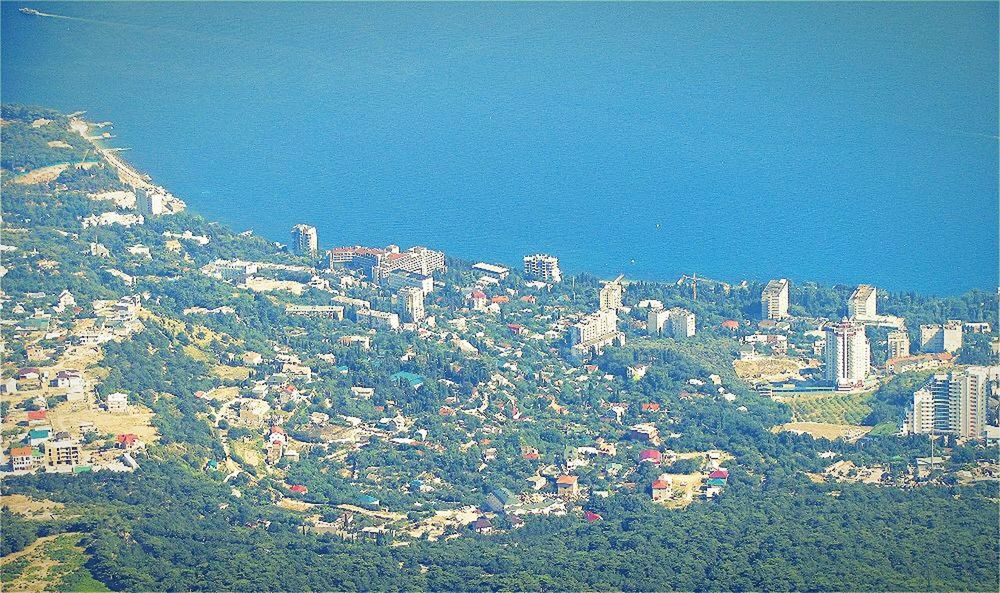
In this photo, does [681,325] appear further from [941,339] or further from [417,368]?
[417,368]

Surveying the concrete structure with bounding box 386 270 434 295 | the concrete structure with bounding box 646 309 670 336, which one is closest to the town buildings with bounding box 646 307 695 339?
the concrete structure with bounding box 646 309 670 336

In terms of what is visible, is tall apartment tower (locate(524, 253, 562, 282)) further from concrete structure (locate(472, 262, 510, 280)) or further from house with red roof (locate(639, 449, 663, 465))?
house with red roof (locate(639, 449, 663, 465))

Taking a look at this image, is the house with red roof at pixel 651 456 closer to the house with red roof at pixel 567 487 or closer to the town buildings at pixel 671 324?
the house with red roof at pixel 567 487

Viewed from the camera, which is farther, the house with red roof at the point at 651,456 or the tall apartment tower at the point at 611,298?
the tall apartment tower at the point at 611,298

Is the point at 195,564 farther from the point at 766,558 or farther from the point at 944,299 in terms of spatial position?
the point at 944,299

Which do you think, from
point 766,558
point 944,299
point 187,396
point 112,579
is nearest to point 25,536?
point 112,579

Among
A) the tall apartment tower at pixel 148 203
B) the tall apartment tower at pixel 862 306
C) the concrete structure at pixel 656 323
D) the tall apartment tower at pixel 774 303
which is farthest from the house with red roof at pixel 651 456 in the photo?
the tall apartment tower at pixel 148 203
